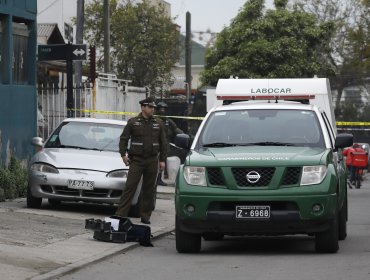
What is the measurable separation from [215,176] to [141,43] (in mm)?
31457

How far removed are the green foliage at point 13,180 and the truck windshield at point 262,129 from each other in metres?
5.86

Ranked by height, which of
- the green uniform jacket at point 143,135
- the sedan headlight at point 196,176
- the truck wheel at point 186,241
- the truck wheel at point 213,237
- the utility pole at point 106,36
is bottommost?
the truck wheel at point 213,237

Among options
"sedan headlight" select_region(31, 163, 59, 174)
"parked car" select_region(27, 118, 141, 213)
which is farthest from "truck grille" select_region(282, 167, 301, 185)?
"sedan headlight" select_region(31, 163, 59, 174)

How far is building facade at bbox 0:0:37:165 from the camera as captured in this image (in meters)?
20.7

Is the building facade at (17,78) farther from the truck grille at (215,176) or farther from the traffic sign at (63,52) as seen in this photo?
the truck grille at (215,176)

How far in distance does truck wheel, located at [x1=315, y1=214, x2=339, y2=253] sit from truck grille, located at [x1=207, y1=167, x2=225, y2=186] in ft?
4.16

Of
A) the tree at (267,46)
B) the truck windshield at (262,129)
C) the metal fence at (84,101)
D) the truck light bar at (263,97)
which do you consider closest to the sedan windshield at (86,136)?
the truck light bar at (263,97)

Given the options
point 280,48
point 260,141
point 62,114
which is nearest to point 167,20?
point 280,48

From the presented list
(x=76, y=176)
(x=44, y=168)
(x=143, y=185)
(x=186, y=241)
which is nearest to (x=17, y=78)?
(x=44, y=168)

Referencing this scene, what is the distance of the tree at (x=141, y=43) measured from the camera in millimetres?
44531

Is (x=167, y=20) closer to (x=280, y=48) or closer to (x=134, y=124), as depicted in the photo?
(x=280, y=48)

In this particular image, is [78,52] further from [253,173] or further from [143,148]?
[253,173]

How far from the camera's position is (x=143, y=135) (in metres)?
16.4

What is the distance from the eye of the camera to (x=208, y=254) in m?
13.6
